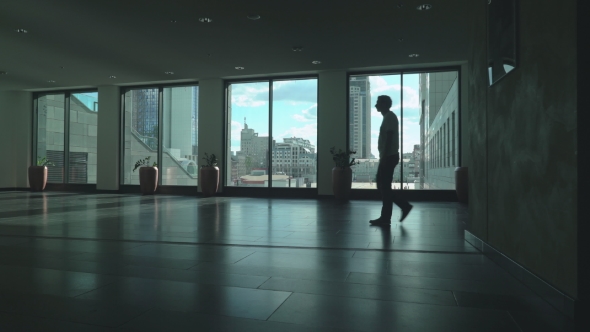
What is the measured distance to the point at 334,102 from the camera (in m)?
9.82

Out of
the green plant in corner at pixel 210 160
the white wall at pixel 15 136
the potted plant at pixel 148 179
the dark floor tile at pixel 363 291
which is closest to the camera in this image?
the dark floor tile at pixel 363 291

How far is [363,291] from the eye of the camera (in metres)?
2.08

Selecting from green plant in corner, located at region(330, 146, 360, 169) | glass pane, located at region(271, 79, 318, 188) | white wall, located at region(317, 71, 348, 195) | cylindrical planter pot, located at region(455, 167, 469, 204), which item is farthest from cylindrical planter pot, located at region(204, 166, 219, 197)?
cylindrical planter pot, located at region(455, 167, 469, 204)

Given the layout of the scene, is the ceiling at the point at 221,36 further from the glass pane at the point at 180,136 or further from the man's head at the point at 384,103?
the man's head at the point at 384,103

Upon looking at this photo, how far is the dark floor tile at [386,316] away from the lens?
63.2 inches

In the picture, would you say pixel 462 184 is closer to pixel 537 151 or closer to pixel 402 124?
pixel 402 124

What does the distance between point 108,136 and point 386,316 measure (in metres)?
11.9

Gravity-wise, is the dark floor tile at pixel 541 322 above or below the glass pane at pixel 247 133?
below

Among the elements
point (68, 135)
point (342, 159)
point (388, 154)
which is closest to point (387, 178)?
point (388, 154)

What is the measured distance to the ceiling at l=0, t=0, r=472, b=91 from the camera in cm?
579

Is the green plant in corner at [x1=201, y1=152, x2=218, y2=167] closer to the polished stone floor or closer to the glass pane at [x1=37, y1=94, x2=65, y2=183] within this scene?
the glass pane at [x1=37, y1=94, x2=65, y2=183]

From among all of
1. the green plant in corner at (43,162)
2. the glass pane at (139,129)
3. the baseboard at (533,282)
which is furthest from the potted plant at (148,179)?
the baseboard at (533,282)

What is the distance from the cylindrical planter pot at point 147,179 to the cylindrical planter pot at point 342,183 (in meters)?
5.27

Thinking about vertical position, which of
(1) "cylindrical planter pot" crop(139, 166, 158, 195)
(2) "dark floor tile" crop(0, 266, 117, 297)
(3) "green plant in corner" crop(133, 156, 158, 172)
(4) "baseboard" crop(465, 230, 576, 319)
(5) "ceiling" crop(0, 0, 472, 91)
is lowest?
(2) "dark floor tile" crop(0, 266, 117, 297)
